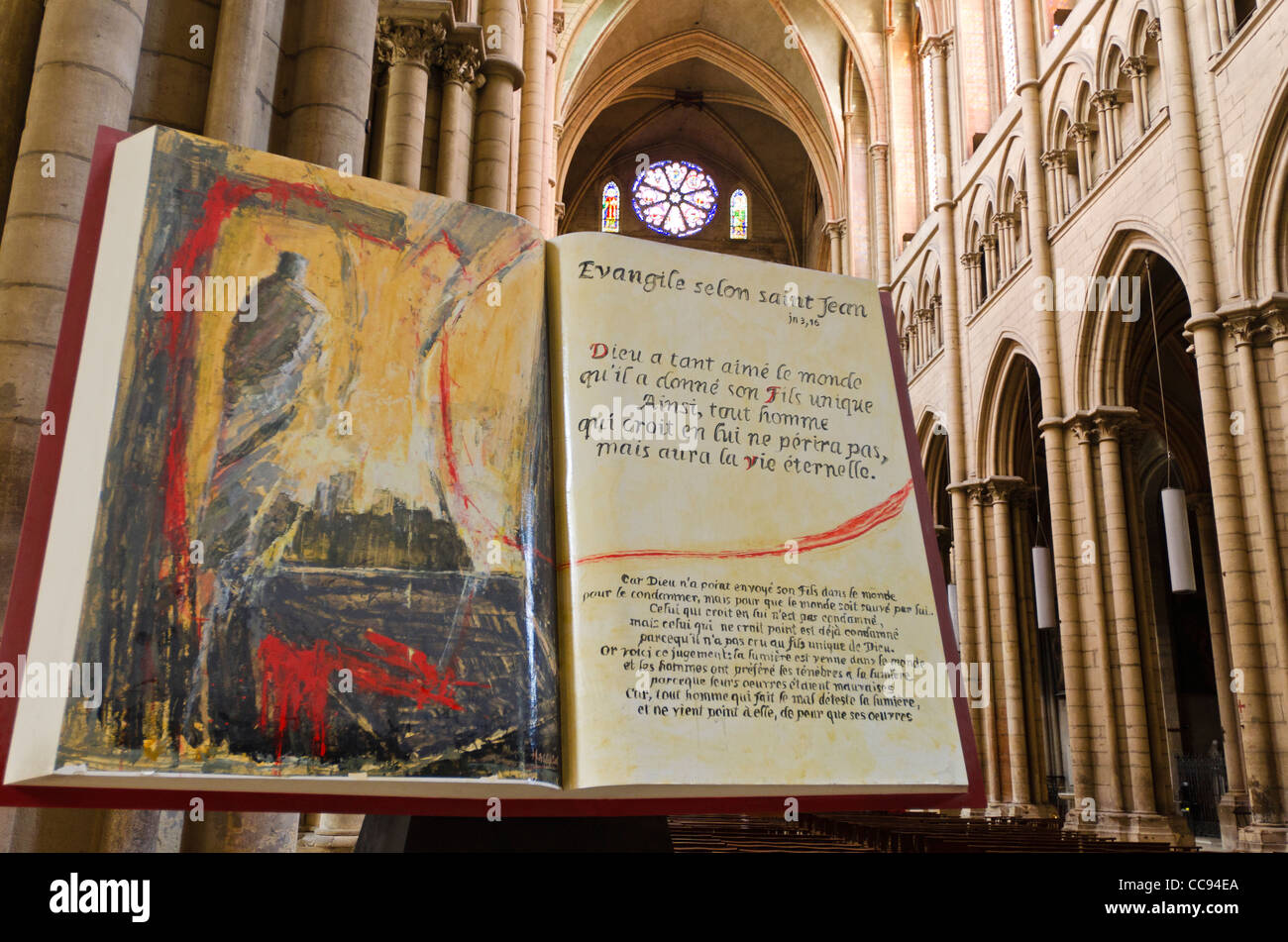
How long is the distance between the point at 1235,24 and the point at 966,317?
6.88 m

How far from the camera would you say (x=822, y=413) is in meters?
1.60

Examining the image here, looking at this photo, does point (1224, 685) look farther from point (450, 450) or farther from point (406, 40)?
point (450, 450)

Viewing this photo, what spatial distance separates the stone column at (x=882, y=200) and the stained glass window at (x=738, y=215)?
10.1m

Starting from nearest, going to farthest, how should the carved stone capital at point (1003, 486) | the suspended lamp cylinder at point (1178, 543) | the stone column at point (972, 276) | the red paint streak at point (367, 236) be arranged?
1. the red paint streak at point (367, 236)
2. the suspended lamp cylinder at point (1178, 543)
3. the carved stone capital at point (1003, 486)
4. the stone column at point (972, 276)

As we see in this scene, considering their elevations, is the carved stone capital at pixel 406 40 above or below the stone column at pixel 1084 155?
below

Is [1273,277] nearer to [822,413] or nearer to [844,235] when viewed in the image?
[822,413]

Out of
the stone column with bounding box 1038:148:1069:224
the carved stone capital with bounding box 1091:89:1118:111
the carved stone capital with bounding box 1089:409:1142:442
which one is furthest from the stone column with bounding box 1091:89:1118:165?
the carved stone capital with bounding box 1089:409:1142:442

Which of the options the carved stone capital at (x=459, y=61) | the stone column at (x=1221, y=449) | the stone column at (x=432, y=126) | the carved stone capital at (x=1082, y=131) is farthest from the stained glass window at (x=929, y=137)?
the stone column at (x=432, y=126)

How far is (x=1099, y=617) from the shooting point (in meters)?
12.2

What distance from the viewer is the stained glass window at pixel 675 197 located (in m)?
31.3

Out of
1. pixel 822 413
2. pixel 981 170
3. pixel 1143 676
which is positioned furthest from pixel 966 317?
pixel 822 413

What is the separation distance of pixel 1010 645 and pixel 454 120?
35.6ft

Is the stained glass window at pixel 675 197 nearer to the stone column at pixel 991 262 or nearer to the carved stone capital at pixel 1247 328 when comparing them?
the stone column at pixel 991 262

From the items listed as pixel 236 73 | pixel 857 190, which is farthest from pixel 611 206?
pixel 236 73
